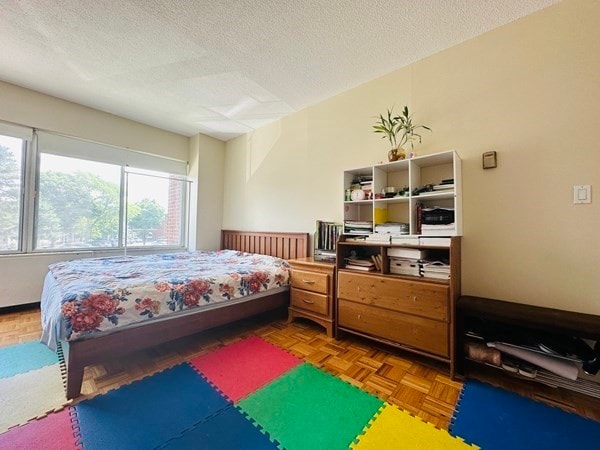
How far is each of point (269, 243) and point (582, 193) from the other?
120 inches

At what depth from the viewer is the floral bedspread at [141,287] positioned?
157 cm

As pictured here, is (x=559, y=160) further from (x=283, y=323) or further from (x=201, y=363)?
(x=201, y=363)

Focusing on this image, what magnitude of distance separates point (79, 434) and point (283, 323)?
67.4 inches

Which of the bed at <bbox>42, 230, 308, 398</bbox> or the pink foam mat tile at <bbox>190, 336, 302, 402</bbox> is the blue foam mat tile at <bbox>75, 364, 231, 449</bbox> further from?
the bed at <bbox>42, 230, 308, 398</bbox>

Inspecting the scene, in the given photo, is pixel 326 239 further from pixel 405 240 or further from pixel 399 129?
pixel 399 129

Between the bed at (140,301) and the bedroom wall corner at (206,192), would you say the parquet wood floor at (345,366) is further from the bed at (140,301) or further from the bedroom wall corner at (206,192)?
the bedroom wall corner at (206,192)

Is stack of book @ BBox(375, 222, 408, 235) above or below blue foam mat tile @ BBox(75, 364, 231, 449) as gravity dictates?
above

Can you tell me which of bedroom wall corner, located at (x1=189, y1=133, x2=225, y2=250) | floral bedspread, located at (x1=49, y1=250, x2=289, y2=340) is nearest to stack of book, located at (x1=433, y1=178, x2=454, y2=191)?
floral bedspread, located at (x1=49, y1=250, x2=289, y2=340)

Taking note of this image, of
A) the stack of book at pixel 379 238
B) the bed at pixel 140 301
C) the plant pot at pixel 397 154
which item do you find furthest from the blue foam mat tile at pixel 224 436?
the plant pot at pixel 397 154

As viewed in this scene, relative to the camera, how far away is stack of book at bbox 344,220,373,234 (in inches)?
92.9

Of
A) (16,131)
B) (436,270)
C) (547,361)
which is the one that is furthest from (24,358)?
(547,361)

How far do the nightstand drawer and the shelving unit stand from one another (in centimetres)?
82

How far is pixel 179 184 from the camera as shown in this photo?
173 inches

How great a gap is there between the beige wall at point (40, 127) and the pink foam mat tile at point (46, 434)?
8.41ft
